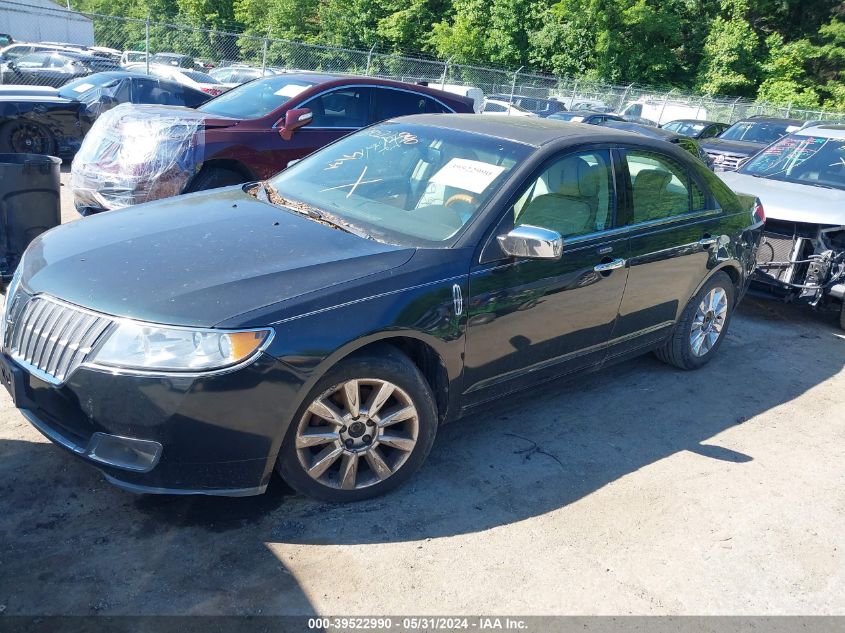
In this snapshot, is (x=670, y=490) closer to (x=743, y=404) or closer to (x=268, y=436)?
(x=743, y=404)

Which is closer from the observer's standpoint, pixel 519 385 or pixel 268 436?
pixel 268 436

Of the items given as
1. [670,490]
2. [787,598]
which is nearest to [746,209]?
[670,490]

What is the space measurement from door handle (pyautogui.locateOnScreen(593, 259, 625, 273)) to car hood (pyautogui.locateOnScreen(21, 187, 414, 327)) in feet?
4.01

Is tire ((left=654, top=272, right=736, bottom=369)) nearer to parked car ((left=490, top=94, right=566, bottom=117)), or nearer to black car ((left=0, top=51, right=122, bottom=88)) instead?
black car ((left=0, top=51, right=122, bottom=88))

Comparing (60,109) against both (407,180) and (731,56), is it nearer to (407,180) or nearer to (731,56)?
(407,180)

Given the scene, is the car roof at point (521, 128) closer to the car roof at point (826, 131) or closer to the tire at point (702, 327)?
the tire at point (702, 327)

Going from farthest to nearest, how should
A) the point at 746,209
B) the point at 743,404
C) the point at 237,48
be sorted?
the point at 237,48 < the point at 746,209 < the point at 743,404

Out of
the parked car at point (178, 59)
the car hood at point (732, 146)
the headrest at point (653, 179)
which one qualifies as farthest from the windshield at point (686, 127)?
the headrest at point (653, 179)

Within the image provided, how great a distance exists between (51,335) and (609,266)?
2824 mm

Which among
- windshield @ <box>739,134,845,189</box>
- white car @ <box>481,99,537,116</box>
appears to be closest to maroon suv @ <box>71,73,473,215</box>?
windshield @ <box>739,134,845,189</box>

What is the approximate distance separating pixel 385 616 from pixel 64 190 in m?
8.68

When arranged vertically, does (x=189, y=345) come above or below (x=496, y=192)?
below

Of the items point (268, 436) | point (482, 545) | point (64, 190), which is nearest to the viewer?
point (268, 436)

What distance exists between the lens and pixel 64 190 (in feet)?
31.4
